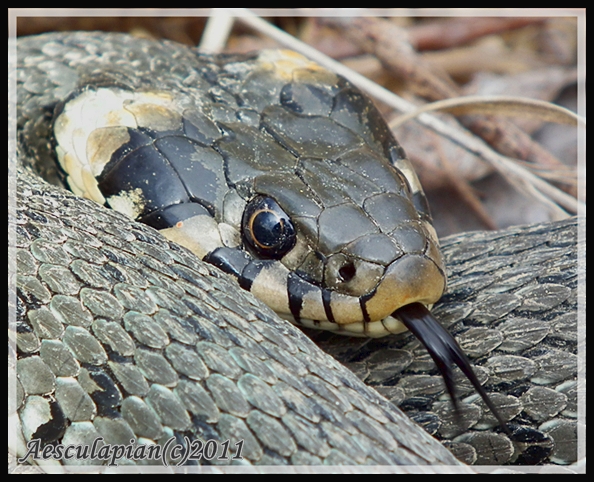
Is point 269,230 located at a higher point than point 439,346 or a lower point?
higher

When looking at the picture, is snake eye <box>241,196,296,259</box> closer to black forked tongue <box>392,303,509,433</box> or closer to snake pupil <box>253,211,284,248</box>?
snake pupil <box>253,211,284,248</box>

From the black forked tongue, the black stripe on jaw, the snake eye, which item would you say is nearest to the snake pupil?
the snake eye

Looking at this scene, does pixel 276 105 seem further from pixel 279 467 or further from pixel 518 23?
Answer: pixel 518 23

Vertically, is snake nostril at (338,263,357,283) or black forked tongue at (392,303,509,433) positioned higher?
snake nostril at (338,263,357,283)

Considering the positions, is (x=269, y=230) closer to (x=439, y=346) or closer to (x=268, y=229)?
(x=268, y=229)

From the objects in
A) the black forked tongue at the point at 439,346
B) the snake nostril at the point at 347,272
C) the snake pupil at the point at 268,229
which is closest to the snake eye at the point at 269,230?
the snake pupil at the point at 268,229

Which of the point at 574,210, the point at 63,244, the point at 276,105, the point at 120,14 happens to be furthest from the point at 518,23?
the point at 63,244

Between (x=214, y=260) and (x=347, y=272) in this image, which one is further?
(x=214, y=260)

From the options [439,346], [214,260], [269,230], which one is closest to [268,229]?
[269,230]
